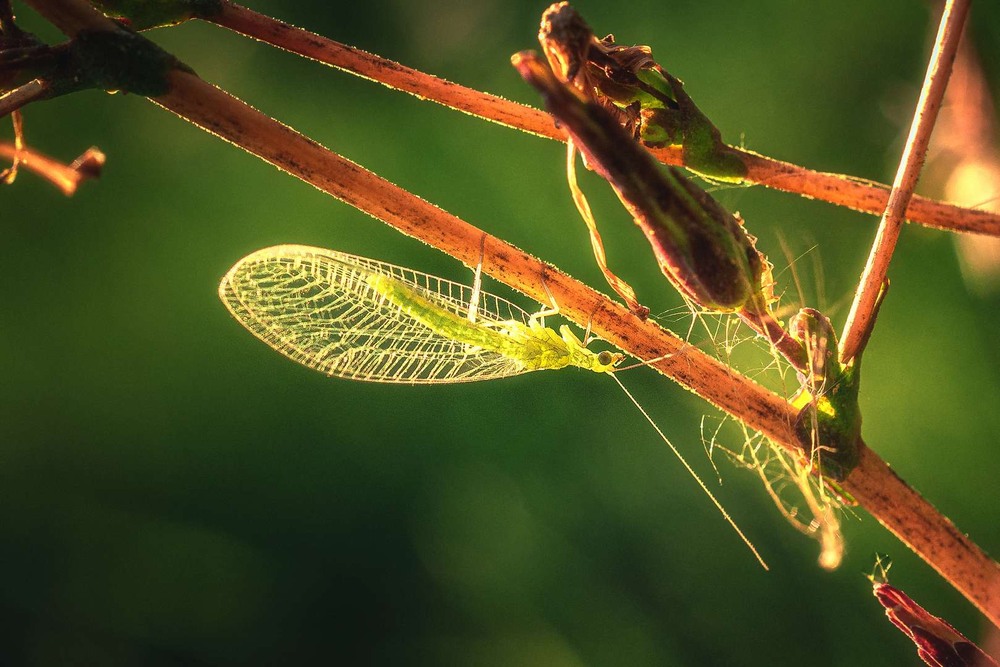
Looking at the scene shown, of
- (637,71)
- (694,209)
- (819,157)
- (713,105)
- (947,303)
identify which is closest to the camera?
(694,209)

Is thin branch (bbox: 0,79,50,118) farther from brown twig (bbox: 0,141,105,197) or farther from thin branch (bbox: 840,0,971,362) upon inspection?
thin branch (bbox: 840,0,971,362)

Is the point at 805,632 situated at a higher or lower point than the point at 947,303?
lower

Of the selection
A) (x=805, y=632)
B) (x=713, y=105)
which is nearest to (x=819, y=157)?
(x=713, y=105)

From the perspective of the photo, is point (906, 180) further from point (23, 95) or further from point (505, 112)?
point (23, 95)

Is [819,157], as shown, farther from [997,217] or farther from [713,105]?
[997,217]

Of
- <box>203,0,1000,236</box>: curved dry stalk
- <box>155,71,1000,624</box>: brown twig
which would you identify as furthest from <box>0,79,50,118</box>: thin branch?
<box>203,0,1000,236</box>: curved dry stalk

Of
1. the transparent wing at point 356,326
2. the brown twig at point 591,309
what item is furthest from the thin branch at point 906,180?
the transparent wing at point 356,326
